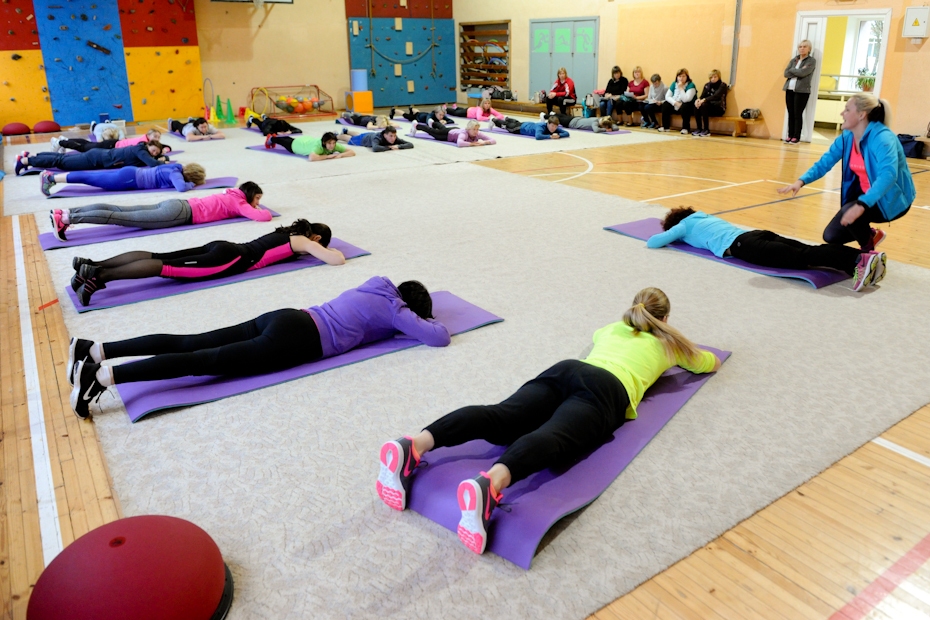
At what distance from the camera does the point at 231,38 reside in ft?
44.6

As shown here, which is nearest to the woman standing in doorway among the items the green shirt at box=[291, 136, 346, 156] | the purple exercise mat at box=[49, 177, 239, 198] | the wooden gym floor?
the green shirt at box=[291, 136, 346, 156]

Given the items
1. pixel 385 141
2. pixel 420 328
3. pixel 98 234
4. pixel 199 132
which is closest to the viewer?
pixel 420 328

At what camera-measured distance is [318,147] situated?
8.77 m

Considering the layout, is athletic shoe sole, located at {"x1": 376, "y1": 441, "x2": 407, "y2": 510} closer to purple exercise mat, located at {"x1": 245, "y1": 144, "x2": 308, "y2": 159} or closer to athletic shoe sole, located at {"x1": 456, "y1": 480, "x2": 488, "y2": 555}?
athletic shoe sole, located at {"x1": 456, "y1": 480, "x2": 488, "y2": 555}

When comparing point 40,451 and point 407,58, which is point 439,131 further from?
point 40,451

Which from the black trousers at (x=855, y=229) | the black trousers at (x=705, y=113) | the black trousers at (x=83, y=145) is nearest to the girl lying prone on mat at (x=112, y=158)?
the black trousers at (x=83, y=145)

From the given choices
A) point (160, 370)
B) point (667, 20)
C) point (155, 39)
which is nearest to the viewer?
point (160, 370)

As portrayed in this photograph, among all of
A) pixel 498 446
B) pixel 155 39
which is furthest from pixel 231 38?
pixel 498 446

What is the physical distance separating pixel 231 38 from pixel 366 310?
12292 millimetres

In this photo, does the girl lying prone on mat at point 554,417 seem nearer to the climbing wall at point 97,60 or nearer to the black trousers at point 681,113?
the black trousers at point 681,113

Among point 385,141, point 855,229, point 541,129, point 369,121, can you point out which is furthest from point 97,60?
point 855,229

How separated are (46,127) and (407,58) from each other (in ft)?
24.1

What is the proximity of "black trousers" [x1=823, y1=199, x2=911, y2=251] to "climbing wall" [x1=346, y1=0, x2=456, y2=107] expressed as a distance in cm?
1237

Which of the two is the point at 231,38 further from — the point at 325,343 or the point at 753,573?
the point at 753,573
